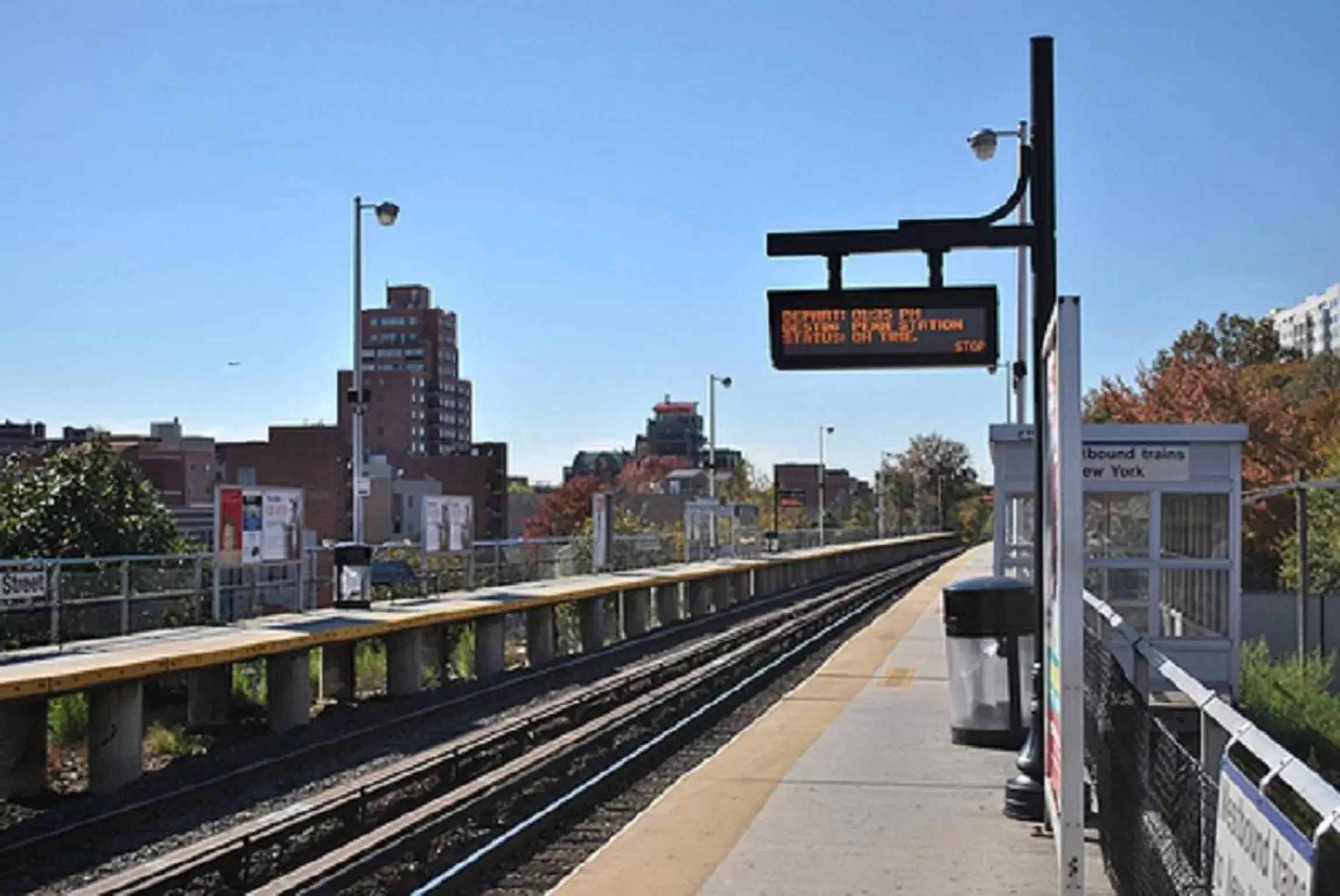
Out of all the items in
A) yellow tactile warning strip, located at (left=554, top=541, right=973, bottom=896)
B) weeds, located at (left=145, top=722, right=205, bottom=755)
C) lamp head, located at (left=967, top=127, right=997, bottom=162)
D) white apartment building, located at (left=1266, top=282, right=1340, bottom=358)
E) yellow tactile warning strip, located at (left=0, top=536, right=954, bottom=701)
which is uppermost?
white apartment building, located at (left=1266, top=282, right=1340, bottom=358)

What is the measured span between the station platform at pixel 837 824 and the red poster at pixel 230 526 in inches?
278

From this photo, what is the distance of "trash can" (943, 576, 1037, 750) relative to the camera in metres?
10.5

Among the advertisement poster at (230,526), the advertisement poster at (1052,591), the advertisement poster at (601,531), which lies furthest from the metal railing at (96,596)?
the advertisement poster at (601,531)

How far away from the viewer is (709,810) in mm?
9672

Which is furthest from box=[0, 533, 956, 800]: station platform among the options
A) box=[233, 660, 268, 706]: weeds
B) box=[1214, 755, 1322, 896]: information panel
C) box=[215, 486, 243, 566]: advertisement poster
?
box=[1214, 755, 1322, 896]: information panel

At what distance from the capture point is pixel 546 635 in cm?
2456

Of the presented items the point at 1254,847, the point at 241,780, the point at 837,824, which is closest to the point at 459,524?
the point at 241,780

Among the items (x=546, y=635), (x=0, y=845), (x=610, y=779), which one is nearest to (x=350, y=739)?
(x=610, y=779)

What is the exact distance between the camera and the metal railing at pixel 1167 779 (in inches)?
139

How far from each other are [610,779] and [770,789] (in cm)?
200

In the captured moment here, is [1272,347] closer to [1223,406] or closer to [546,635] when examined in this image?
[1223,406]

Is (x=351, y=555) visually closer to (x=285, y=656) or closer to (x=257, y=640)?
(x=285, y=656)

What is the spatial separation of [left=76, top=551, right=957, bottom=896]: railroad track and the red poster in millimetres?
4055

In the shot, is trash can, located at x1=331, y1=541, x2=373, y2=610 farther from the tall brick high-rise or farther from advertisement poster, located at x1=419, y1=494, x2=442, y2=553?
the tall brick high-rise
